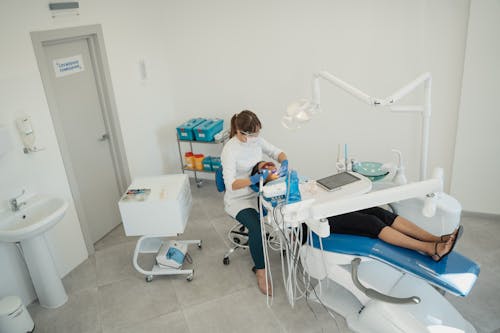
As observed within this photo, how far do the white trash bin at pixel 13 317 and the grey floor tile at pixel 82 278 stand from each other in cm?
44

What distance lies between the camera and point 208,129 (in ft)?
12.8

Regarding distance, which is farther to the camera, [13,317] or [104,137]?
[104,137]

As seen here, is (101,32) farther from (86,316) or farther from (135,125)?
(86,316)

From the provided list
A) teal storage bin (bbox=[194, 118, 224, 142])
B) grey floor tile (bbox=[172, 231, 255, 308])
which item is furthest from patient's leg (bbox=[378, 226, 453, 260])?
teal storage bin (bbox=[194, 118, 224, 142])

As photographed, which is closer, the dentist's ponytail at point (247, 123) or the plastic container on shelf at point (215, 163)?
the dentist's ponytail at point (247, 123)

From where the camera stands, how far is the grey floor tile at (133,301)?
2670 mm

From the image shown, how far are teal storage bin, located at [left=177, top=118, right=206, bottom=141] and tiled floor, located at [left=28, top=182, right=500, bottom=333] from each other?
1.18 metres

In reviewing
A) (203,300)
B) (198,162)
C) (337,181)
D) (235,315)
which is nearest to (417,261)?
(337,181)

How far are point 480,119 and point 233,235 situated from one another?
2207 mm

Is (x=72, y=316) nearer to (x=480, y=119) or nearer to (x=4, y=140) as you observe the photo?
(x=4, y=140)

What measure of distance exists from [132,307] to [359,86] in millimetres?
2543

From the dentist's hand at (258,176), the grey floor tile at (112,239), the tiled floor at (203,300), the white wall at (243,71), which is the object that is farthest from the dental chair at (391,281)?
the grey floor tile at (112,239)

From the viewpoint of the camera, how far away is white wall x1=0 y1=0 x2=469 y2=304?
280 centimetres

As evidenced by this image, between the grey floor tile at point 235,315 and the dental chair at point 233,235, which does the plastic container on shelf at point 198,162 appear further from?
the grey floor tile at point 235,315
